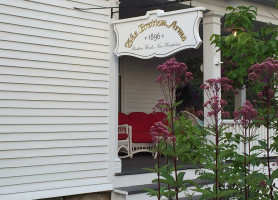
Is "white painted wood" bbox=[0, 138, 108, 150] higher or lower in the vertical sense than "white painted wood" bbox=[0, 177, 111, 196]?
higher

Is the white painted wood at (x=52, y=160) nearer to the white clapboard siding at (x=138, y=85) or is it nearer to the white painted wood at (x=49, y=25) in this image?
the white painted wood at (x=49, y=25)

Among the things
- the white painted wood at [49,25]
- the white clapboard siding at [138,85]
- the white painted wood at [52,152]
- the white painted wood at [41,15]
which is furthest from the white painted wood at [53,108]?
the white clapboard siding at [138,85]

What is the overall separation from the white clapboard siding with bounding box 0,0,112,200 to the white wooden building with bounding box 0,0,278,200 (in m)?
0.01

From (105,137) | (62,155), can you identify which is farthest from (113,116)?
(62,155)

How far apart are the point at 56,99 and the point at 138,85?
14.3ft

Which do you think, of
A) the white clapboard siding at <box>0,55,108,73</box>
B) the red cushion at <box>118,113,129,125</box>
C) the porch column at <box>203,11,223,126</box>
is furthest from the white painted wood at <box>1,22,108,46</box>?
the red cushion at <box>118,113,129,125</box>

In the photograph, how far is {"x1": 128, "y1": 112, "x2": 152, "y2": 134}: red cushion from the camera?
8.31 metres

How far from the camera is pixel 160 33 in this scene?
5055 mm

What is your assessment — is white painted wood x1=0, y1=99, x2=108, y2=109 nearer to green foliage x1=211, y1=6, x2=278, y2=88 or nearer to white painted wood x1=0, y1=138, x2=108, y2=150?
white painted wood x1=0, y1=138, x2=108, y2=150

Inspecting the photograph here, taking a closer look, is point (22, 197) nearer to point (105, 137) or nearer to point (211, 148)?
point (105, 137)

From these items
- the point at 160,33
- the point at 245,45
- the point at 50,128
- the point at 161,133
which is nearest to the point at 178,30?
the point at 160,33

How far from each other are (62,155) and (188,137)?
2.31m

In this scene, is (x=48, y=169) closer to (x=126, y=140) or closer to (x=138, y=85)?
(x=126, y=140)

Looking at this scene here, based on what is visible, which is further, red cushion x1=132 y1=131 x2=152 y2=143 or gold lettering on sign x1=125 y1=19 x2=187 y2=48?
red cushion x1=132 y1=131 x2=152 y2=143
